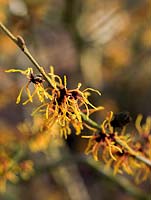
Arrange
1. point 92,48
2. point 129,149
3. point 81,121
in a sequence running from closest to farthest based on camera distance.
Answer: point 81,121 → point 129,149 → point 92,48

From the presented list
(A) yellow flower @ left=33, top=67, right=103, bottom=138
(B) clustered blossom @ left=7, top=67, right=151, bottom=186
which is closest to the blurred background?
(B) clustered blossom @ left=7, top=67, right=151, bottom=186

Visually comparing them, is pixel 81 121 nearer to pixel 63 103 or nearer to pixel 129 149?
pixel 63 103

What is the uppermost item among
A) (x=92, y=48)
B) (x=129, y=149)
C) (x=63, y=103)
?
(x=92, y=48)

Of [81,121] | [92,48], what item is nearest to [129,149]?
[81,121]

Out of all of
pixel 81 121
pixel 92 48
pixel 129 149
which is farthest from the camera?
pixel 92 48

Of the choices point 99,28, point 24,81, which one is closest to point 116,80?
point 99,28

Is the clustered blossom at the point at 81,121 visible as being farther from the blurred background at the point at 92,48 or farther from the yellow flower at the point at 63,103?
the blurred background at the point at 92,48

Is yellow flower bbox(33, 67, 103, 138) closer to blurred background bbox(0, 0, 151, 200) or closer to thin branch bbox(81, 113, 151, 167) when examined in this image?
thin branch bbox(81, 113, 151, 167)

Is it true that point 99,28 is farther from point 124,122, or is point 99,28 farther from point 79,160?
point 124,122

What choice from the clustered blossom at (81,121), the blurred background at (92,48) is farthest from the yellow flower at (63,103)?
the blurred background at (92,48)
